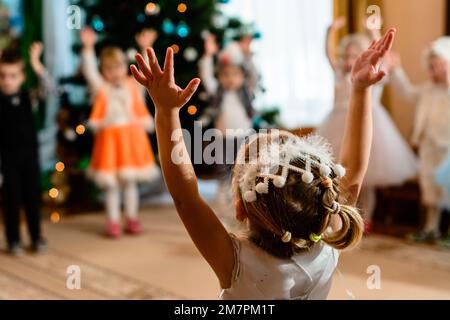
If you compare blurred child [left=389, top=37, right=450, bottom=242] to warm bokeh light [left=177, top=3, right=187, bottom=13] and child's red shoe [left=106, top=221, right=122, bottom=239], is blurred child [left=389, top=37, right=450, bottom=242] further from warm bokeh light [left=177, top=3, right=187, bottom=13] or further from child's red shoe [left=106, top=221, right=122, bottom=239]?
child's red shoe [left=106, top=221, right=122, bottom=239]

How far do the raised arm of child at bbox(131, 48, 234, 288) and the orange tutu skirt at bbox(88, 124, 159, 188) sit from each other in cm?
236

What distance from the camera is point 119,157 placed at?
3559 millimetres

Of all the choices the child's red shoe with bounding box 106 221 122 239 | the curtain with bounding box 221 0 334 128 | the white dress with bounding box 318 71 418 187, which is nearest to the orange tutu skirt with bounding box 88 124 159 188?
the child's red shoe with bounding box 106 221 122 239

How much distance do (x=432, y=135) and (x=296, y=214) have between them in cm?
238

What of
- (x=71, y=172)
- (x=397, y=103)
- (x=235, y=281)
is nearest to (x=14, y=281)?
(x=71, y=172)

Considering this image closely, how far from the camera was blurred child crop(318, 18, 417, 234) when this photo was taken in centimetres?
356

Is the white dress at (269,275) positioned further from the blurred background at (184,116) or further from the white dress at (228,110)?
the white dress at (228,110)

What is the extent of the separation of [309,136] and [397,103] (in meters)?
2.95

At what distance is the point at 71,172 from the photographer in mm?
4172

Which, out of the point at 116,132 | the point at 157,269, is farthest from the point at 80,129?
the point at 157,269

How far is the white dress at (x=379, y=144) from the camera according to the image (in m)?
3.56

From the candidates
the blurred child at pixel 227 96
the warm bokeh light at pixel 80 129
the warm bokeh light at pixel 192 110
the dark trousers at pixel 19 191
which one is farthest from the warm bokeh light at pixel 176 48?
the dark trousers at pixel 19 191

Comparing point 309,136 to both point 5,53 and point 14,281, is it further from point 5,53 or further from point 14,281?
point 5,53

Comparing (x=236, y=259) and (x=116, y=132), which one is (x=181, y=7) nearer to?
(x=116, y=132)
